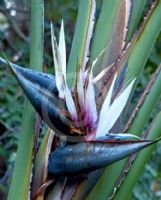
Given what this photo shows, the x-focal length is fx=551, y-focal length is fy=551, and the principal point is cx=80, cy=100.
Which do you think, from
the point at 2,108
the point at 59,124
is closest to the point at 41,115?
the point at 59,124

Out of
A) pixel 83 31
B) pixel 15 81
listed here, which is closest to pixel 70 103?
pixel 83 31

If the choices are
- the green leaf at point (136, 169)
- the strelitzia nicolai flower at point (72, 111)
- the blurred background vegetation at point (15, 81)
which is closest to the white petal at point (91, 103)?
the strelitzia nicolai flower at point (72, 111)

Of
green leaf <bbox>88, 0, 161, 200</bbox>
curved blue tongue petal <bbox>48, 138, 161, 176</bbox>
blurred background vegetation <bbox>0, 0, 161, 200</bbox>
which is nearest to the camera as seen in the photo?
curved blue tongue petal <bbox>48, 138, 161, 176</bbox>

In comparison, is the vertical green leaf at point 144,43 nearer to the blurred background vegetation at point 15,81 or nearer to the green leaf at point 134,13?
the green leaf at point 134,13

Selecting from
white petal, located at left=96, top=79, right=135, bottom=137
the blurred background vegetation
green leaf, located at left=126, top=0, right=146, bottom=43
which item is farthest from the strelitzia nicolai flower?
the blurred background vegetation

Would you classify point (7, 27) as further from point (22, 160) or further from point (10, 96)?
point (22, 160)

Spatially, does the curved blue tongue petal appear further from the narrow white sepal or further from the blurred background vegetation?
the blurred background vegetation

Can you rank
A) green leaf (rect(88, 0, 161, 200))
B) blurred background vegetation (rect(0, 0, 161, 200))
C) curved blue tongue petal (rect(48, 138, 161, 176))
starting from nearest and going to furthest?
curved blue tongue petal (rect(48, 138, 161, 176)) < green leaf (rect(88, 0, 161, 200)) < blurred background vegetation (rect(0, 0, 161, 200))
